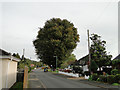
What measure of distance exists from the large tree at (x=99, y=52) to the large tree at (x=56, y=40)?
962cm

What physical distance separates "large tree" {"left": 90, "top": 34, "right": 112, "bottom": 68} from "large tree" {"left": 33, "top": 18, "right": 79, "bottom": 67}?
31.6 feet

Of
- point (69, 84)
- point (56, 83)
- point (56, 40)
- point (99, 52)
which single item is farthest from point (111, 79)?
point (56, 40)

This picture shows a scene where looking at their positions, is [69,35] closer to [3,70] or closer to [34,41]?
[34,41]

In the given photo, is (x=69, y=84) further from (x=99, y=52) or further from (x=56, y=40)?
(x=56, y=40)

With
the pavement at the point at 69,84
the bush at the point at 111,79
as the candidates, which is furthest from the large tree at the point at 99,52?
the bush at the point at 111,79

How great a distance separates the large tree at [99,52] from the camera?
2848cm

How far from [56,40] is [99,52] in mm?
12425

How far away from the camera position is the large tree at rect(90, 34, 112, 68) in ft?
93.5

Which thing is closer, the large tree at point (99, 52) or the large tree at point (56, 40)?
the large tree at point (99, 52)

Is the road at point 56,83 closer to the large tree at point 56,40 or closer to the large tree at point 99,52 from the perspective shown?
the large tree at point 99,52

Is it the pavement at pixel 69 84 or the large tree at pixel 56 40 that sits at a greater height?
the large tree at pixel 56 40

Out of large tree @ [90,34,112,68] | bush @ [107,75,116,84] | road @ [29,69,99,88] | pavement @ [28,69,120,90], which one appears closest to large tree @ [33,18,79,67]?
large tree @ [90,34,112,68]

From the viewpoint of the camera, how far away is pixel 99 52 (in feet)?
94.8

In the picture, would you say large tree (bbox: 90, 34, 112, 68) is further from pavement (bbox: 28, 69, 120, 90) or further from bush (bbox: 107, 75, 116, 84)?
bush (bbox: 107, 75, 116, 84)
